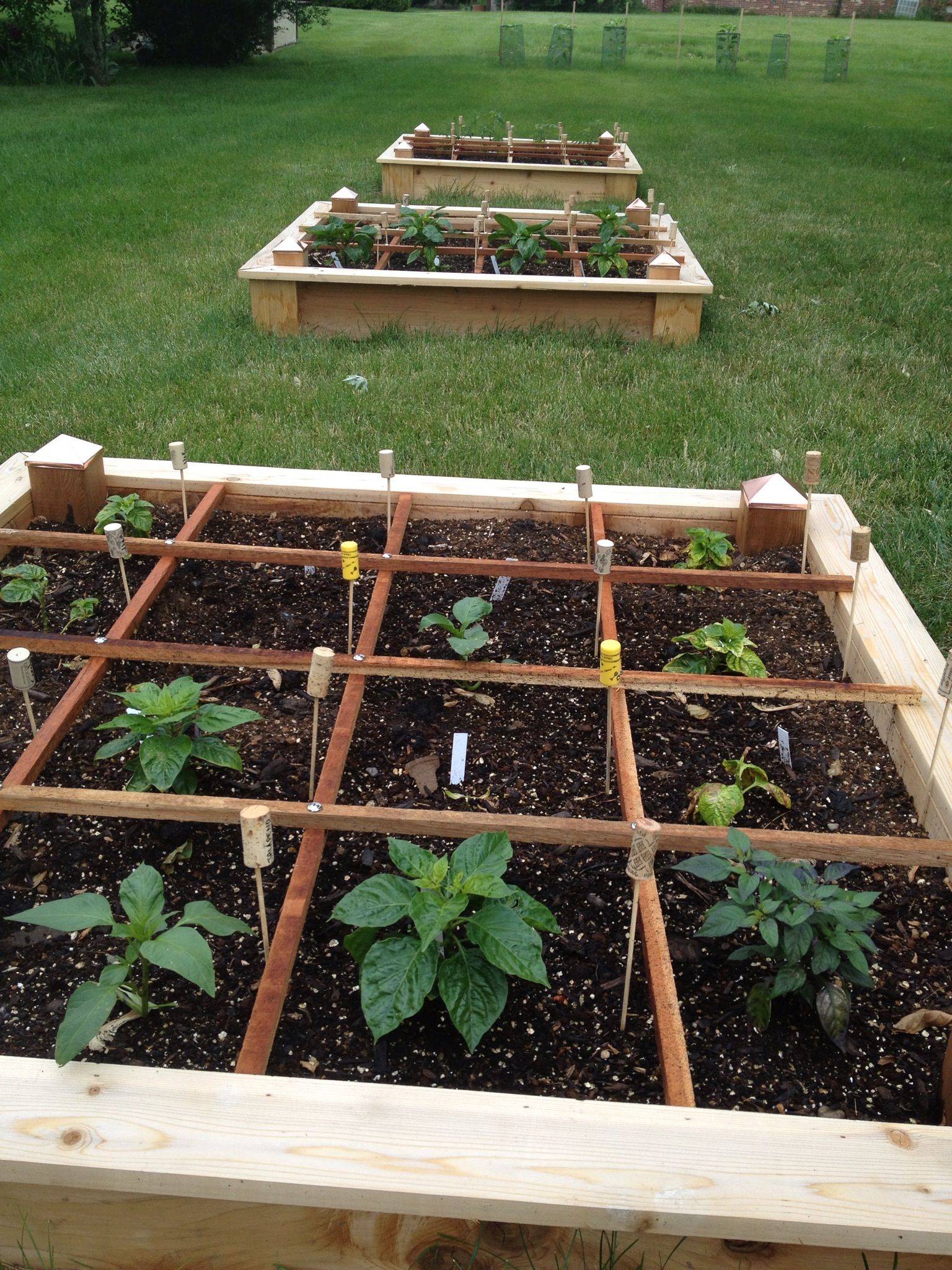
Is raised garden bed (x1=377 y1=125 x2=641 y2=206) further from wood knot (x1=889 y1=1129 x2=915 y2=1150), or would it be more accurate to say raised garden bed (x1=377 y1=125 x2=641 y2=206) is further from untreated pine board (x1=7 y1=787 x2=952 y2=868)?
wood knot (x1=889 y1=1129 x2=915 y2=1150)

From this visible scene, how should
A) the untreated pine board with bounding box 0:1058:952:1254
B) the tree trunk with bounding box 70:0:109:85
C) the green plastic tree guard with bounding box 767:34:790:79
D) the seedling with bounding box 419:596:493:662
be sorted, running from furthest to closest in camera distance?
the green plastic tree guard with bounding box 767:34:790:79 → the tree trunk with bounding box 70:0:109:85 → the seedling with bounding box 419:596:493:662 → the untreated pine board with bounding box 0:1058:952:1254

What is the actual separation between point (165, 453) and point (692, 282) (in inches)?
108

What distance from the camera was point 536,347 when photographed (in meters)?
5.22

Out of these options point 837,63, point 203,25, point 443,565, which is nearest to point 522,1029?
point 443,565

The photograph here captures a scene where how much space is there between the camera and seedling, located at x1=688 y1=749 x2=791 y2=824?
212cm

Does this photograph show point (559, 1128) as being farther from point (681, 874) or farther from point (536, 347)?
point (536, 347)

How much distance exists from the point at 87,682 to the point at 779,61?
20.7 metres

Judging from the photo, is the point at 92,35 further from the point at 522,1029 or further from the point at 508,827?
the point at 522,1029

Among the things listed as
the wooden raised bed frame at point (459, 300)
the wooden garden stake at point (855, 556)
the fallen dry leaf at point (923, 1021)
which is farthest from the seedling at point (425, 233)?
the fallen dry leaf at point (923, 1021)

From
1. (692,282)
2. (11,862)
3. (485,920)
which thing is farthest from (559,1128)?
(692,282)

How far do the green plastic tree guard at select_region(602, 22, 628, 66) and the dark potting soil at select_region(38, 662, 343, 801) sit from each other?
20.1m

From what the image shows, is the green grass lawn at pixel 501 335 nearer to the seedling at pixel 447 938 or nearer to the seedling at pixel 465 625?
the seedling at pixel 465 625

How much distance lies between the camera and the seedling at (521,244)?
19.2 ft

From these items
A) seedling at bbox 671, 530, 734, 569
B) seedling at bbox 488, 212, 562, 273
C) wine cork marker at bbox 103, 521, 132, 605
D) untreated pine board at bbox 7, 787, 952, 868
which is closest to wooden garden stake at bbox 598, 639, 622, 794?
untreated pine board at bbox 7, 787, 952, 868
